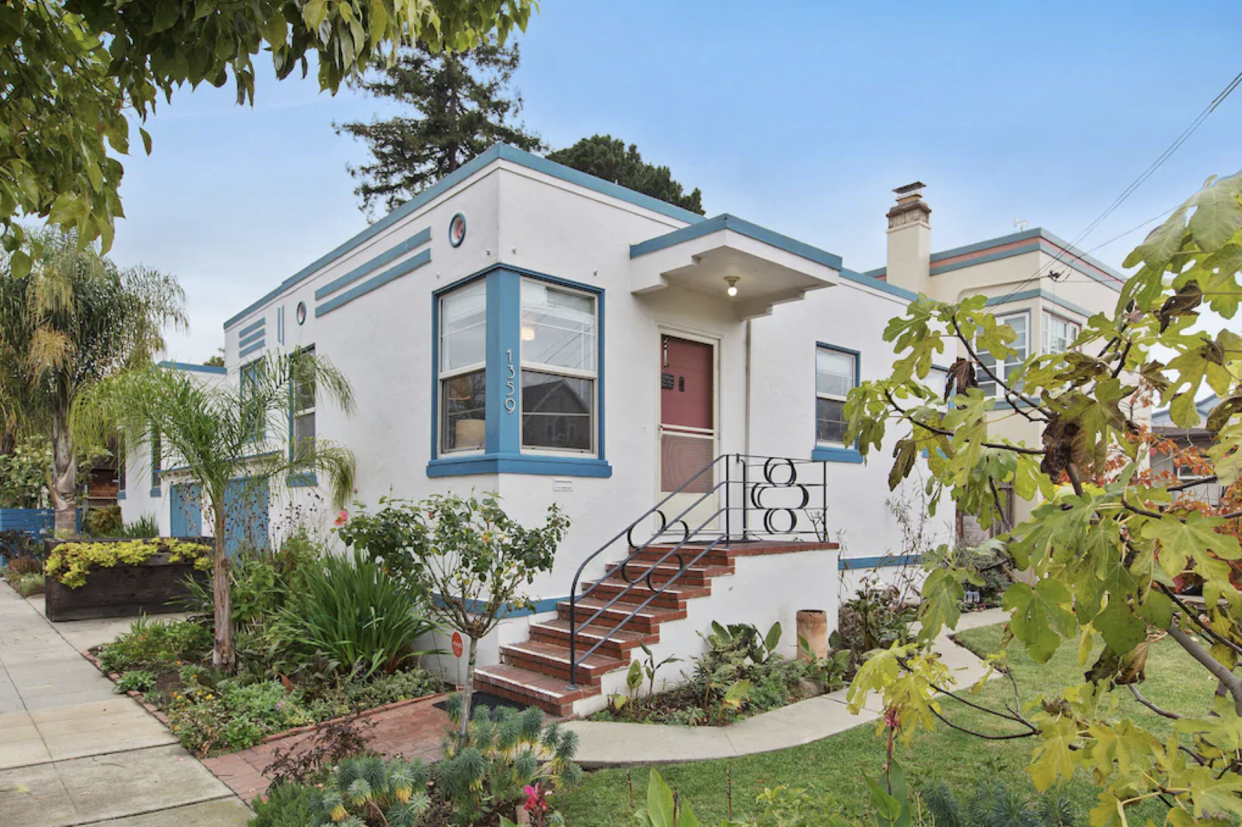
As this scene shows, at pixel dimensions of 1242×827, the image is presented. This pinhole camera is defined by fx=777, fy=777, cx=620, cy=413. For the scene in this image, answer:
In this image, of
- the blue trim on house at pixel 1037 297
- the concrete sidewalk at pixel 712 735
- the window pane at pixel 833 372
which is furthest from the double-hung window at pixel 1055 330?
the concrete sidewalk at pixel 712 735

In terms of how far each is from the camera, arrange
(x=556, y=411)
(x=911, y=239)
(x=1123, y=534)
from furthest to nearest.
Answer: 1. (x=911, y=239)
2. (x=556, y=411)
3. (x=1123, y=534)

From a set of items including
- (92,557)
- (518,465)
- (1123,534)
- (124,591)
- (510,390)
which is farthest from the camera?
(124,591)

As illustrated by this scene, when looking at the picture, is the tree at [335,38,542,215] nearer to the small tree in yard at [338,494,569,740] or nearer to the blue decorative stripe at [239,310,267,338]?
the blue decorative stripe at [239,310,267,338]

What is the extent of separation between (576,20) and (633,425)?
3846 mm

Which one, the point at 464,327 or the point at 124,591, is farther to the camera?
the point at 124,591

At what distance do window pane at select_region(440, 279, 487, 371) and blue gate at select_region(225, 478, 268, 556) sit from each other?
7.40ft

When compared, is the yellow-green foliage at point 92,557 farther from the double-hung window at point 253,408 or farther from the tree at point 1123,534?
the tree at point 1123,534

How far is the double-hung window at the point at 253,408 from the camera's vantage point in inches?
283

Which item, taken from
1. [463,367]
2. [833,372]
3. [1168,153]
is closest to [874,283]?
[833,372]

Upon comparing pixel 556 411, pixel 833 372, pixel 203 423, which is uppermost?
pixel 833 372

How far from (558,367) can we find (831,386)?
15.3 feet

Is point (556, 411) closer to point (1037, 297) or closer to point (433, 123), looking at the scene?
point (1037, 297)

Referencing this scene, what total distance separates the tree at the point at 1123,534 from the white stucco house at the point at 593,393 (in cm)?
445

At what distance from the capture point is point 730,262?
7750mm
